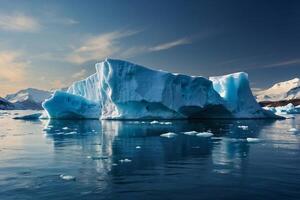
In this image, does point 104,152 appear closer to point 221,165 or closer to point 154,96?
point 221,165

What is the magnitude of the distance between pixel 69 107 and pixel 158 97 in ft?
35.8

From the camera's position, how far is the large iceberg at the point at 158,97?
35.2 m

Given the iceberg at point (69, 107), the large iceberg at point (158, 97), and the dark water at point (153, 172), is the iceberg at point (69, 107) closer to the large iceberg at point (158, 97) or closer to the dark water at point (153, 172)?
the large iceberg at point (158, 97)

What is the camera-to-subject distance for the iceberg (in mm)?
38531

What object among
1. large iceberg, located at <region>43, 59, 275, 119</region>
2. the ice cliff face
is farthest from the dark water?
the ice cliff face

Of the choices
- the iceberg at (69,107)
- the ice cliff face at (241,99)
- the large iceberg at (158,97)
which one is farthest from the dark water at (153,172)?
the ice cliff face at (241,99)

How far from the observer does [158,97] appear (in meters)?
34.4

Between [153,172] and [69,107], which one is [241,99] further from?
[153,172]

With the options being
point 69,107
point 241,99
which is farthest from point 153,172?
point 69,107

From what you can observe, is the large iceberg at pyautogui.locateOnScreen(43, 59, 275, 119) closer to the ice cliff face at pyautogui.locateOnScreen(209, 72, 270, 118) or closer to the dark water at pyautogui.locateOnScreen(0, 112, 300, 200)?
the ice cliff face at pyautogui.locateOnScreen(209, 72, 270, 118)

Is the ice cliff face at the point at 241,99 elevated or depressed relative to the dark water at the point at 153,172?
elevated

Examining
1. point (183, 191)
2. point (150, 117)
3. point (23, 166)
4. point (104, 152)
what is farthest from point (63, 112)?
point (183, 191)

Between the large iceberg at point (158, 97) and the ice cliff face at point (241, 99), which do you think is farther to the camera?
the ice cliff face at point (241, 99)

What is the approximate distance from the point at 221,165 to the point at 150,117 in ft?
85.7
